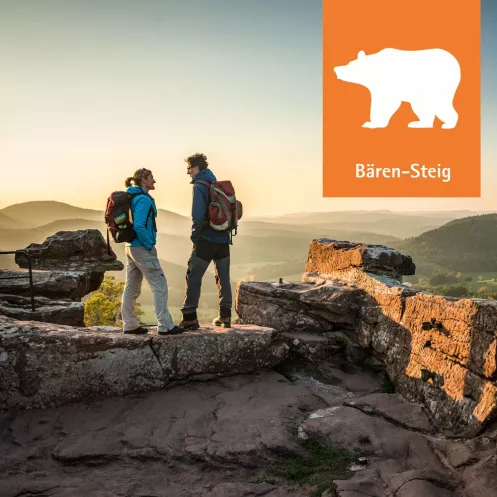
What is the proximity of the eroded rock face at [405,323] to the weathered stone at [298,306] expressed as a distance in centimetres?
2

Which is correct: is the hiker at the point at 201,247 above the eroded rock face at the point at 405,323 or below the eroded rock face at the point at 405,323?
above

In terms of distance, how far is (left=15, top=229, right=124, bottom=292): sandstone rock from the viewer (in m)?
12.5

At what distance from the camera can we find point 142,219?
7.51m

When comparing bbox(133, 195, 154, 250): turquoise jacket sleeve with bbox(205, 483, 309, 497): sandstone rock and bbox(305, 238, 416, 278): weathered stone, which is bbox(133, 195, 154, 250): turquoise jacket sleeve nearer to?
bbox(205, 483, 309, 497): sandstone rock

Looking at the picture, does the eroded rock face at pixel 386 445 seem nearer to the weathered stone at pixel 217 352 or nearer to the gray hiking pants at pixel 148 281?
the weathered stone at pixel 217 352

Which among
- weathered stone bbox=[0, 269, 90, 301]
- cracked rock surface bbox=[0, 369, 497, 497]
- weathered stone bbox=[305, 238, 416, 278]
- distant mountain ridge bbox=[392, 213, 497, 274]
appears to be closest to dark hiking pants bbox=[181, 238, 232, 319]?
cracked rock surface bbox=[0, 369, 497, 497]

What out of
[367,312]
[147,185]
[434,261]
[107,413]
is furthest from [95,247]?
[434,261]

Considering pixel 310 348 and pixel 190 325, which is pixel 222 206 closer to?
pixel 190 325

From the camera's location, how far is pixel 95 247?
12891 mm

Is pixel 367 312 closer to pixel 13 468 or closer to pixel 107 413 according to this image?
pixel 107 413

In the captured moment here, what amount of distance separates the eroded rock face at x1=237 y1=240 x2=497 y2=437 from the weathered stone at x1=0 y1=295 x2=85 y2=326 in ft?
11.6

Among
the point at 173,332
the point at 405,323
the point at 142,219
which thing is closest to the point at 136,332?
the point at 173,332

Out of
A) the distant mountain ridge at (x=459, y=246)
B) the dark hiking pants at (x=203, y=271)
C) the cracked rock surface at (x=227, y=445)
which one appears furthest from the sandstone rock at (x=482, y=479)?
the distant mountain ridge at (x=459, y=246)

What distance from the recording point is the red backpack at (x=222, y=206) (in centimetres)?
812
